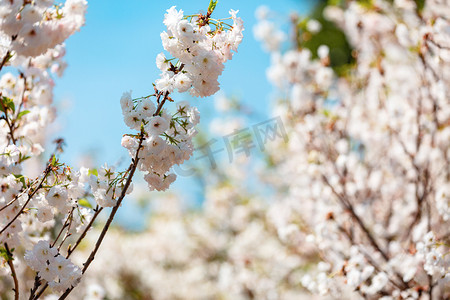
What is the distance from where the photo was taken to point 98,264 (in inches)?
315

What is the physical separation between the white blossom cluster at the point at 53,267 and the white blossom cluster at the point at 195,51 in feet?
2.65

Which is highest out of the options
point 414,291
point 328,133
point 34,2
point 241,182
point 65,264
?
point 241,182

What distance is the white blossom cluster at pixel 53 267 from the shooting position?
173 centimetres

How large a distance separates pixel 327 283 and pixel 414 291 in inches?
19.8

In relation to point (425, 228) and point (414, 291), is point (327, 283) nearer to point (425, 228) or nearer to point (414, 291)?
point (414, 291)

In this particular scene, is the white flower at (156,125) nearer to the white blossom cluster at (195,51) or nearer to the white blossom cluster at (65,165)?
the white blossom cluster at (65,165)

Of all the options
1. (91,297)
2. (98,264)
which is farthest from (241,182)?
(91,297)

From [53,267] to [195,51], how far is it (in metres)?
1.05

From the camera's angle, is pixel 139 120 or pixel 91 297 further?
pixel 91 297

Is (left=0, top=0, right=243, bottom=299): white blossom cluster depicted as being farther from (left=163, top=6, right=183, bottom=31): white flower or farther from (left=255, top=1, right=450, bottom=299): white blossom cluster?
(left=255, top=1, right=450, bottom=299): white blossom cluster

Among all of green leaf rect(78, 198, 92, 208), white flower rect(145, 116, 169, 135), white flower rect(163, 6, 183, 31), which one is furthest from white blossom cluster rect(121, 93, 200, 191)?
green leaf rect(78, 198, 92, 208)

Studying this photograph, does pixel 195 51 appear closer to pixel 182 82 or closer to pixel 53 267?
pixel 182 82

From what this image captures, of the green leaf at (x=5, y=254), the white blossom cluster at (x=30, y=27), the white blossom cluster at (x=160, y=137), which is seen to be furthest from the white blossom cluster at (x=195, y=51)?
the green leaf at (x=5, y=254)

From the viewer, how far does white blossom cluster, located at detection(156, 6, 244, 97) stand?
1.67 metres
